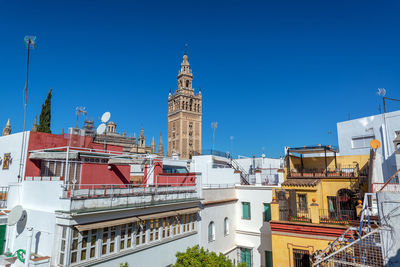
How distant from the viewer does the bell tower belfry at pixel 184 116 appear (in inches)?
3558

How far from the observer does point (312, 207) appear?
14625 mm

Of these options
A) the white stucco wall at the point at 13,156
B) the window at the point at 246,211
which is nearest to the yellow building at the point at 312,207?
the window at the point at 246,211

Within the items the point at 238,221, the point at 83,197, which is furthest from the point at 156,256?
the point at 238,221

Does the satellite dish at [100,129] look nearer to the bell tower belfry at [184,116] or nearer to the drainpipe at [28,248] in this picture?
the drainpipe at [28,248]

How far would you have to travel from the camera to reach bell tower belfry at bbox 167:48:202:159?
90.4 meters

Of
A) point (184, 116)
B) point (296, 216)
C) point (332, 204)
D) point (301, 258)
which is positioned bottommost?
point (301, 258)

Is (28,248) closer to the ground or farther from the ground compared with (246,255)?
farther from the ground

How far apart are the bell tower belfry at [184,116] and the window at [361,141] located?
6528 cm

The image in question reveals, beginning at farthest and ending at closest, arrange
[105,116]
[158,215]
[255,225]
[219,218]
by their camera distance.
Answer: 1. [255,225]
2. [219,218]
3. [105,116]
4. [158,215]

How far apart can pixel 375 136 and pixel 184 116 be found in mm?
71467

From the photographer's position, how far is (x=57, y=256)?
1033 cm

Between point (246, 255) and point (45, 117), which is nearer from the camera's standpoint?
point (246, 255)

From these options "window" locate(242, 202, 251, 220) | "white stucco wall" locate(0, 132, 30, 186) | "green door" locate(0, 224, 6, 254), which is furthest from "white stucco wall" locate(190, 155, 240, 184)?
"green door" locate(0, 224, 6, 254)

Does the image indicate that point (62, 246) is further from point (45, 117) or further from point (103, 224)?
point (45, 117)
